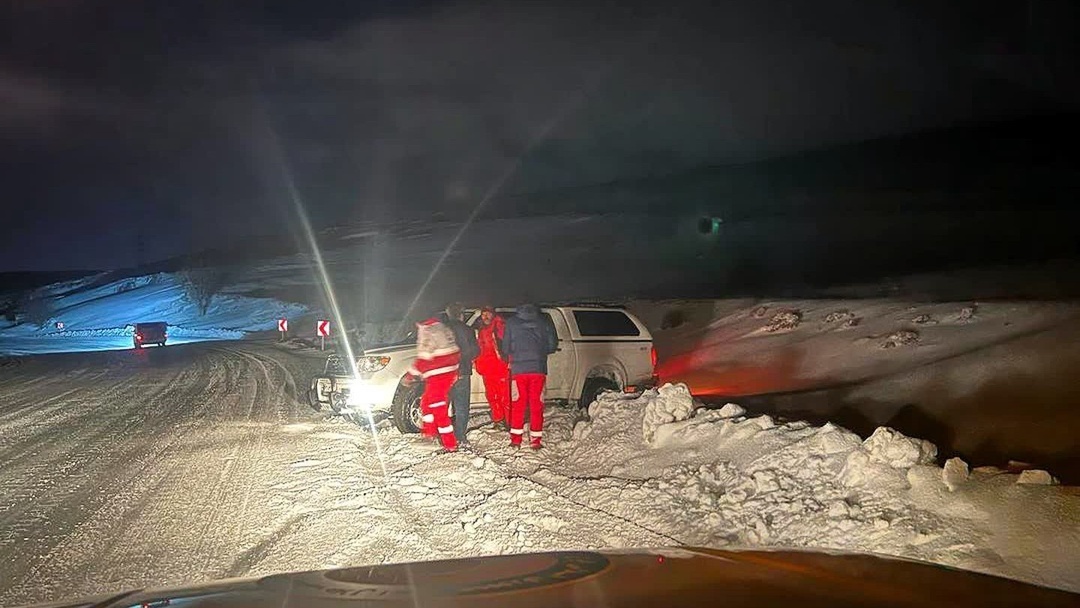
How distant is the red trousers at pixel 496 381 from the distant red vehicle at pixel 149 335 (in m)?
37.4

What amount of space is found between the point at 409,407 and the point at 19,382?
52.9 ft

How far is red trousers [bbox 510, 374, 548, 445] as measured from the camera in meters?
9.88

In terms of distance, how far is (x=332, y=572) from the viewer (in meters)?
3.66

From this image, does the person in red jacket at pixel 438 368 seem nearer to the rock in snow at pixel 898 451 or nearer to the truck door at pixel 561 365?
the truck door at pixel 561 365

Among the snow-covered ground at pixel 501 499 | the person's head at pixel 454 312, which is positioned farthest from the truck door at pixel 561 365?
the person's head at pixel 454 312

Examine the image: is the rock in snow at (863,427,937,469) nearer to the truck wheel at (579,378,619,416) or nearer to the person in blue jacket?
the person in blue jacket

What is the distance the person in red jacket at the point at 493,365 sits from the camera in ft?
34.8

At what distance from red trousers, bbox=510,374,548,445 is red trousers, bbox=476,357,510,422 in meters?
0.79

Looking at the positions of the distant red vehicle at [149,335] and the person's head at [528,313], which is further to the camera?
the distant red vehicle at [149,335]

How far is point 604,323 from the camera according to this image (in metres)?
12.6

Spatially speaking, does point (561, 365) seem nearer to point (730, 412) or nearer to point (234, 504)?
point (730, 412)

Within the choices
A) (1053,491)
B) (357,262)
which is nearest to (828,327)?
(1053,491)

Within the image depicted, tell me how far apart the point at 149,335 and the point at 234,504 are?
3999cm

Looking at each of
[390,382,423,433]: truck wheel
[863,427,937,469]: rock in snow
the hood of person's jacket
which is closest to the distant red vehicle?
[390,382,423,433]: truck wheel
